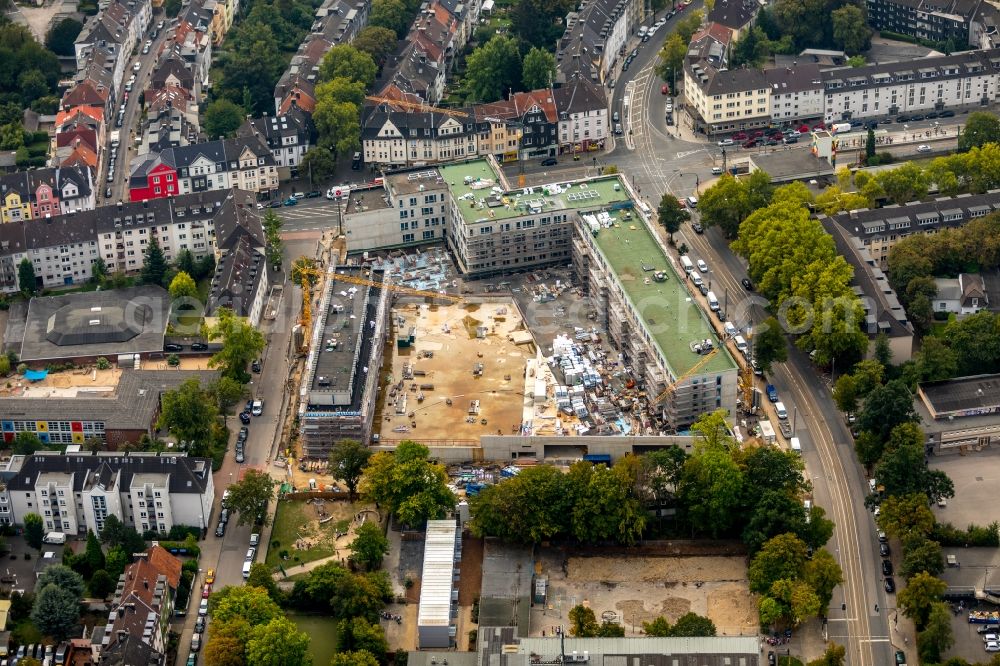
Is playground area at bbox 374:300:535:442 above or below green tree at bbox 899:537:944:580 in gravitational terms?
above

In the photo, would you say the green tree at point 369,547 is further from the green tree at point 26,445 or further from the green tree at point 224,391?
the green tree at point 26,445

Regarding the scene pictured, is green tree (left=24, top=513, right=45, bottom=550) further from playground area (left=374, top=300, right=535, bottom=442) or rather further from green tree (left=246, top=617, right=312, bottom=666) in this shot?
playground area (left=374, top=300, right=535, bottom=442)

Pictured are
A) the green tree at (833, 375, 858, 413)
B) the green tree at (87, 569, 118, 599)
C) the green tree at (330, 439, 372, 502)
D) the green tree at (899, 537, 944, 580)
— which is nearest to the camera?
the green tree at (899, 537, 944, 580)

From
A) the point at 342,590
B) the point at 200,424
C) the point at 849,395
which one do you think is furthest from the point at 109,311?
the point at 849,395

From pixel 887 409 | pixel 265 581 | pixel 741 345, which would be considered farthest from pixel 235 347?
pixel 887 409

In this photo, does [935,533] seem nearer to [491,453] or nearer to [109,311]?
[491,453]

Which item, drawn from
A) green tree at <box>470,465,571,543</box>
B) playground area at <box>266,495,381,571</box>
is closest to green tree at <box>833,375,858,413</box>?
green tree at <box>470,465,571,543</box>
